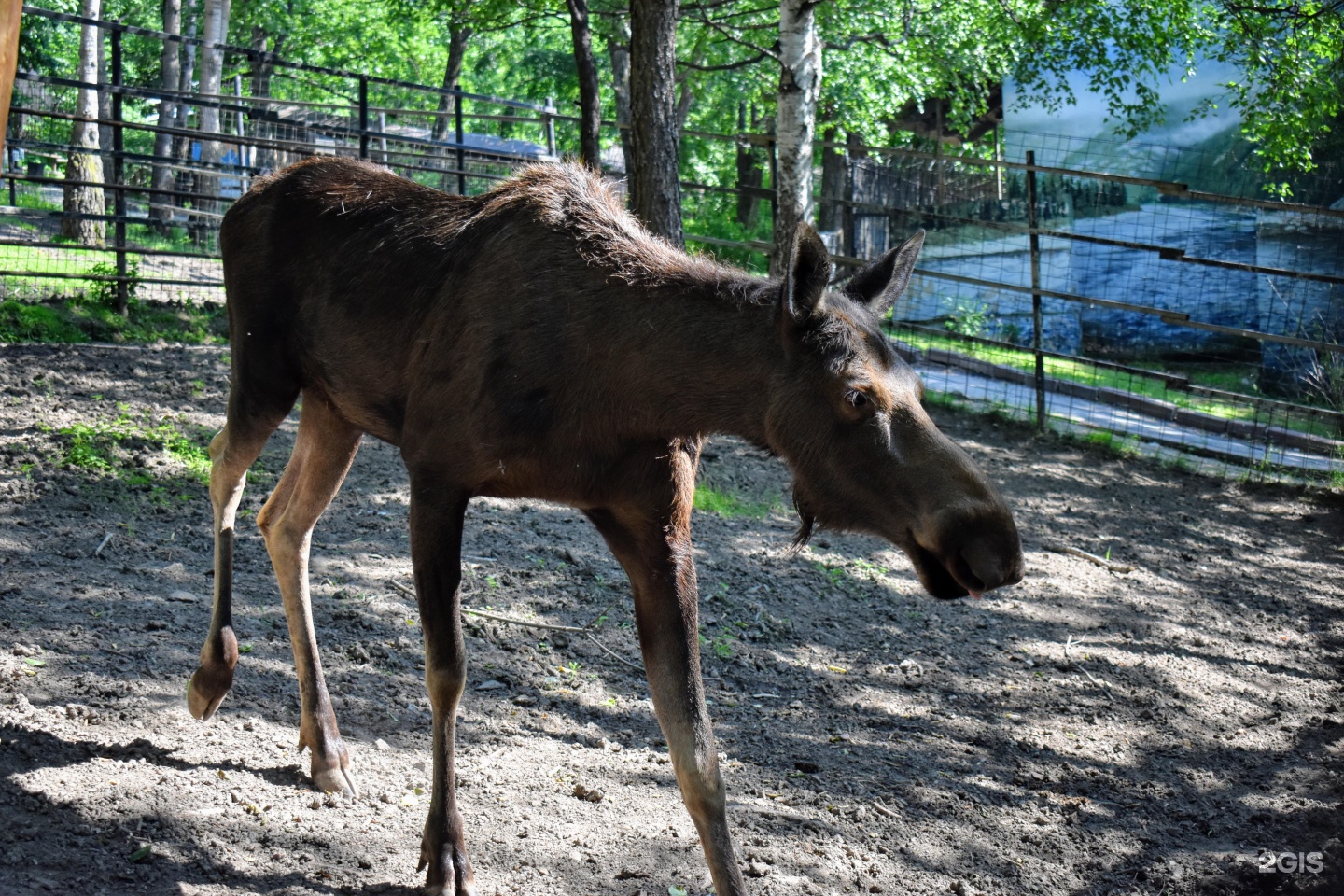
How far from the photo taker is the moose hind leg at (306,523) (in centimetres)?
391

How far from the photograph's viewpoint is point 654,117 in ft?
24.4

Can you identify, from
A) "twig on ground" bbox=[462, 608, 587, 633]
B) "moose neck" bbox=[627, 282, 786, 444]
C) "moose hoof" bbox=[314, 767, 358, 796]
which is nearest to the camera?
"moose neck" bbox=[627, 282, 786, 444]

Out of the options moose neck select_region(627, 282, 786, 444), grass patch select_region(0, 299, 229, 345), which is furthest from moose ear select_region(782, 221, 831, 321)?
grass patch select_region(0, 299, 229, 345)

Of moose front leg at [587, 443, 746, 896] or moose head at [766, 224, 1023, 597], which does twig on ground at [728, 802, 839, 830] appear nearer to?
moose front leg at [587, 443, 746, 896]

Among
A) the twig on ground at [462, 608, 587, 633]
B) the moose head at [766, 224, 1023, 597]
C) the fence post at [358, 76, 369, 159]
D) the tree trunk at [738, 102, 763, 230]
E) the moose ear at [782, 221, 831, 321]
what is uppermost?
the tree trunk at [738, 102, 763, 230]

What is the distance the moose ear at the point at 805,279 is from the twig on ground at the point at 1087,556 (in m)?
5.25

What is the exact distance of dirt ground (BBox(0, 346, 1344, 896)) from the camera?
352 centimetres

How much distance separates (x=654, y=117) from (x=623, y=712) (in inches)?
174

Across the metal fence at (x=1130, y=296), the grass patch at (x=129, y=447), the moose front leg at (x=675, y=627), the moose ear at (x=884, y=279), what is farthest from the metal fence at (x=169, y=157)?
the moose ear at (x=884, y=279)

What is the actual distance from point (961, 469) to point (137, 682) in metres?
3.29

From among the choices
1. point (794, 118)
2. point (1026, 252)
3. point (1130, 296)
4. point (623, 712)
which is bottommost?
point (623, 712)

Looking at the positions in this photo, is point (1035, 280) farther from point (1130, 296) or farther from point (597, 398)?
point (597, 398)

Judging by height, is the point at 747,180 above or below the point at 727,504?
above

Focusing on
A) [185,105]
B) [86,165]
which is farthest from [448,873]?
[185,105]
